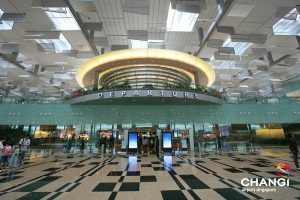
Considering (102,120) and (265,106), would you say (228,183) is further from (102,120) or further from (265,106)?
(265,106)

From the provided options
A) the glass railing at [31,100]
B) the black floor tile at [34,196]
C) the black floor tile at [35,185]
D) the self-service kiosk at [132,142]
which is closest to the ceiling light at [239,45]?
the self-service kiosk at [132,142]

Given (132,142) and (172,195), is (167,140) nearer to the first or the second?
(132,142)

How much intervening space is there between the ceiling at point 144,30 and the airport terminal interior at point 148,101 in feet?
0.27

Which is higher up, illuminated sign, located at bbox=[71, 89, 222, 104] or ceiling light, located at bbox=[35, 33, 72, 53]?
ceiling light, located at bbox=[35, 33, 72, 53]

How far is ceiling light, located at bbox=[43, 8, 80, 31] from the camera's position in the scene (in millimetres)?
9188

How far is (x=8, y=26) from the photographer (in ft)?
35.9

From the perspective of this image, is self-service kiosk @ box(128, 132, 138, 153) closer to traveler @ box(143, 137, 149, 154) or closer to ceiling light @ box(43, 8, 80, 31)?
traveler @ box(143, 137, 149, 154)

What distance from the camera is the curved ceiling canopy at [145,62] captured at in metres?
13.0

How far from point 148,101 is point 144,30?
6.14 metres

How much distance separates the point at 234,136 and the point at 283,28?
9.40m

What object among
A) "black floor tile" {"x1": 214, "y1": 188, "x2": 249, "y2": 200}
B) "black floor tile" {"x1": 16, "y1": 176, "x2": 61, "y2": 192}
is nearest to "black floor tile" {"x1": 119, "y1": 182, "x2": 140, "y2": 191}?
"black floor tile" {"x1": 214, "y1": 188, "x2": 249, "y2": 200}

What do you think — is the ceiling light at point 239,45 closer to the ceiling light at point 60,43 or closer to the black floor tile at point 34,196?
the ceiling light at point 60,43

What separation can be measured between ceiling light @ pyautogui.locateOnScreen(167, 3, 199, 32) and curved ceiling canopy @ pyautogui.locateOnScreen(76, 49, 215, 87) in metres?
2.07

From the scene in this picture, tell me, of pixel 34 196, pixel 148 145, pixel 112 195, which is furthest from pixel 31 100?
pixel 112 195
